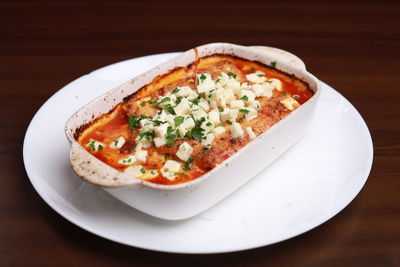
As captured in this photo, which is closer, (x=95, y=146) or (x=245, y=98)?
(x=95, y=146)

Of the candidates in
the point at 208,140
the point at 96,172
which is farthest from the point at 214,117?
the point at 96,172

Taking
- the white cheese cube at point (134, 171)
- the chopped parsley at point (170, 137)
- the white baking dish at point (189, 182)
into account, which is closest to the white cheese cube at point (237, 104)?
the white baking dish at point (189, 182)

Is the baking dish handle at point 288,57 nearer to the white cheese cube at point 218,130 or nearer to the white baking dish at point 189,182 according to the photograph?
the white baking dish at point 189,182

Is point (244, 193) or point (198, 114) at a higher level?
point (198, 114)

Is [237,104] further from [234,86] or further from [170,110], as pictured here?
[170,110]

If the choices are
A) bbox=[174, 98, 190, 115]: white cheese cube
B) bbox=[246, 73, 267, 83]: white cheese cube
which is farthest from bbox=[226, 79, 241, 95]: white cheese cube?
bbox=[174, 98, 190, 115]: white cheese cube

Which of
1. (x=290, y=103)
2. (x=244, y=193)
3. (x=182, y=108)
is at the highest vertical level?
(x=182, y=108)

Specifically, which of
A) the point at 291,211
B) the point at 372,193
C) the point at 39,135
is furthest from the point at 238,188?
the point at 39,135
